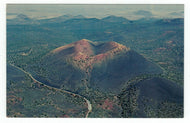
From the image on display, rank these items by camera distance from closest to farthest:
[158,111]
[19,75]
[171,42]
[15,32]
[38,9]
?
[158,111], [19,75], [171,42], [38,9], [15,32]

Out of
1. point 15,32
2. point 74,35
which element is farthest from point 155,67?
point 15,32

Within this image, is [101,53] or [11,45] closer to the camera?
[101,53]

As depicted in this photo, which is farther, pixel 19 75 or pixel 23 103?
pixel 19 75

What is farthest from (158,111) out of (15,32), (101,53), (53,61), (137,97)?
(15,32)

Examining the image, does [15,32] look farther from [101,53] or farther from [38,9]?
[101,53]

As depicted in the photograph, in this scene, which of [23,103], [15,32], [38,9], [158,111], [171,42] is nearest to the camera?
[158,111]

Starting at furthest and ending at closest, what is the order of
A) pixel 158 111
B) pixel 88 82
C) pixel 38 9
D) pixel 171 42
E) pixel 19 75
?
pixel 38 9
pixel 171 42
pixel 19 75
pixel 88 82
pixel 158 111

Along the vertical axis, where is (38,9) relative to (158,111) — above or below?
above

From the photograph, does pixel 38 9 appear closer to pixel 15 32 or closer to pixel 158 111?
pixel 15 32

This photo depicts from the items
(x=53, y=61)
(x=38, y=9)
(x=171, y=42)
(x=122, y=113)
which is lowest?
(x=122, y=113)
